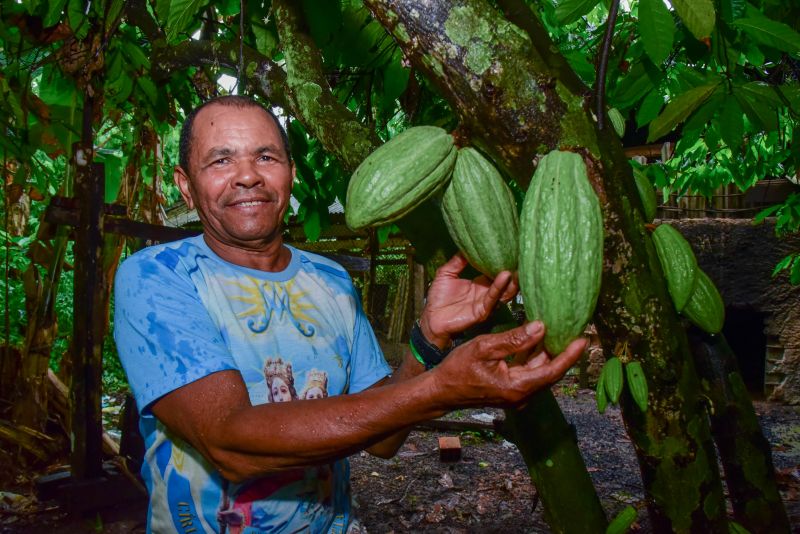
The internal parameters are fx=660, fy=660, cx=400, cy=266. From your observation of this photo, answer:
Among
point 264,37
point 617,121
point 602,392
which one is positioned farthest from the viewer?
point 264,37

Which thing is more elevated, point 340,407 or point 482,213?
point 482,213

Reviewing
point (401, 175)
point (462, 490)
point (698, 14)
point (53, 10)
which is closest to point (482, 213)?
point (401, 175)

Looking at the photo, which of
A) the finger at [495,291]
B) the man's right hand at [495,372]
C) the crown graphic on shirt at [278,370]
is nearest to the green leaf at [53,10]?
the crown graphic on shirt at [278,370]

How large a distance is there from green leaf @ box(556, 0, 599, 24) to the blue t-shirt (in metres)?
0.82

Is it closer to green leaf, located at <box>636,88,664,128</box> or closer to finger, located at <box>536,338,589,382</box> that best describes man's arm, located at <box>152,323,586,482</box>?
finger, located at <box>536,338,589,382</box>

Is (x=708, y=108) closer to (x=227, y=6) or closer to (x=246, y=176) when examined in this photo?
(x=246, y=176)

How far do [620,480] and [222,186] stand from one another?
3.84 meters

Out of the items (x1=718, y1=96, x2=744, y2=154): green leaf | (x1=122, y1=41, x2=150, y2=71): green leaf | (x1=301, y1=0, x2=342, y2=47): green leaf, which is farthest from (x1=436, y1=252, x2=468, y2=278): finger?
(x1=122, y1=41, x2=150, y2=71): green leaf

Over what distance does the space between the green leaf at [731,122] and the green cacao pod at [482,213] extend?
2.32 ft

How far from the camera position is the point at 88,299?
317 cm

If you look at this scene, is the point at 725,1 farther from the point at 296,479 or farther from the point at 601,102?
the point at 296,479

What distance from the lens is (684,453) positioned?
3.15ft

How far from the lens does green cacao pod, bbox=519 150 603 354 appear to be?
0.81 m

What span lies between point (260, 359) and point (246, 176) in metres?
0.40
